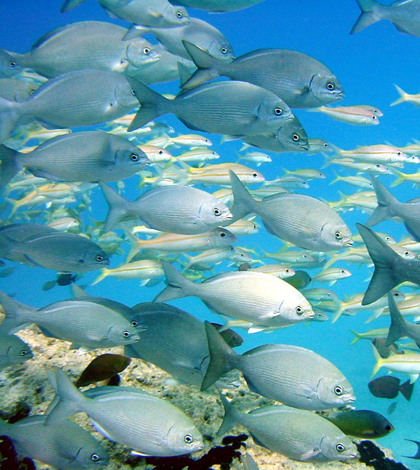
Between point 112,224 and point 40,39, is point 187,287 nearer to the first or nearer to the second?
point 112,224

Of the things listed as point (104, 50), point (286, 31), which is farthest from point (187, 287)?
point (286, 31)

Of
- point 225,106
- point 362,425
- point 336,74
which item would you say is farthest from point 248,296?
point 336,74

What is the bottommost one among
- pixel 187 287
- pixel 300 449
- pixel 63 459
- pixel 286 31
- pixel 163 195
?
pixel 63 459

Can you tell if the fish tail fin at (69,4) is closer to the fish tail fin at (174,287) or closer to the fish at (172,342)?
the fish tail fin at (174,287)

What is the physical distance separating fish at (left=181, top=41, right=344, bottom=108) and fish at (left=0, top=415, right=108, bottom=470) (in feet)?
8.24

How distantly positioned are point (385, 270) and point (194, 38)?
2407 mm

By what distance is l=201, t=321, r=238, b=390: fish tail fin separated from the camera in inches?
92.0

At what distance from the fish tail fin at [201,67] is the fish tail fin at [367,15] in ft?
4.36

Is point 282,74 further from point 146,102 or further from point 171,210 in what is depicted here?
A: point 171,210

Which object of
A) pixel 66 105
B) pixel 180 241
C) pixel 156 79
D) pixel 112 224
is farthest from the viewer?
pixel 180 241

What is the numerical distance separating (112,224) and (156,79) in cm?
157

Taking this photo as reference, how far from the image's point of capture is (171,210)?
2871 mm

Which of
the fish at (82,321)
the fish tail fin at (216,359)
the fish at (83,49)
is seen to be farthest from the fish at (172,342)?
the fish at (83,49)

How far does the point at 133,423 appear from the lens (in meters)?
2.23
